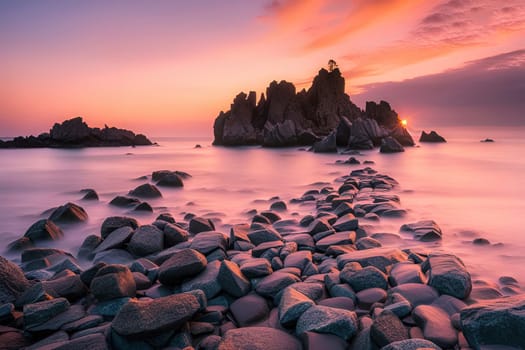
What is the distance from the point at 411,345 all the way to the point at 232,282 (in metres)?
1.84

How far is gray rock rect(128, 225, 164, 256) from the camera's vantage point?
5109mm

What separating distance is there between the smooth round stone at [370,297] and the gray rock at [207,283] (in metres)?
1.46

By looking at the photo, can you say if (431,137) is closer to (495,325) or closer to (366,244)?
(366,244)

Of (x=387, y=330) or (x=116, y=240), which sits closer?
(x=387, y=330)

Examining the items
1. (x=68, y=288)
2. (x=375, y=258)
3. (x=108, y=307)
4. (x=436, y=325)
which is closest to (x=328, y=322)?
(x=436, y=325)

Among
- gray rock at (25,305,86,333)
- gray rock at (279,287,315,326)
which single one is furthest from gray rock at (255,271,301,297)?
gray rock at (25,305,86,333)

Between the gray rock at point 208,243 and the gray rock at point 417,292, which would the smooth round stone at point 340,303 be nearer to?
the gray rock at point 417,292

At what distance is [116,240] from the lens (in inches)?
209

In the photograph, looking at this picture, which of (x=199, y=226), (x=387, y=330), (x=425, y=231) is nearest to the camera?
(x=387, y=330)

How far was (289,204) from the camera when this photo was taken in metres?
9.68

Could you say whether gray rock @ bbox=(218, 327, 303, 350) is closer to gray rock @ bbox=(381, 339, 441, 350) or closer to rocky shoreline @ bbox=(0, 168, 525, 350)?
rocky shoreline @ bbox=(0, 168, 525, 350)

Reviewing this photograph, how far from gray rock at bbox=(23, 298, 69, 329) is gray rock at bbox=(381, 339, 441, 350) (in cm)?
296

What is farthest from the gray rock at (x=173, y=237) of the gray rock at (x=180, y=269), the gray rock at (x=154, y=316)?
the gray rock at (x=154, y=316)

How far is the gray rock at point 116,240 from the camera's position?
17.2 feet
